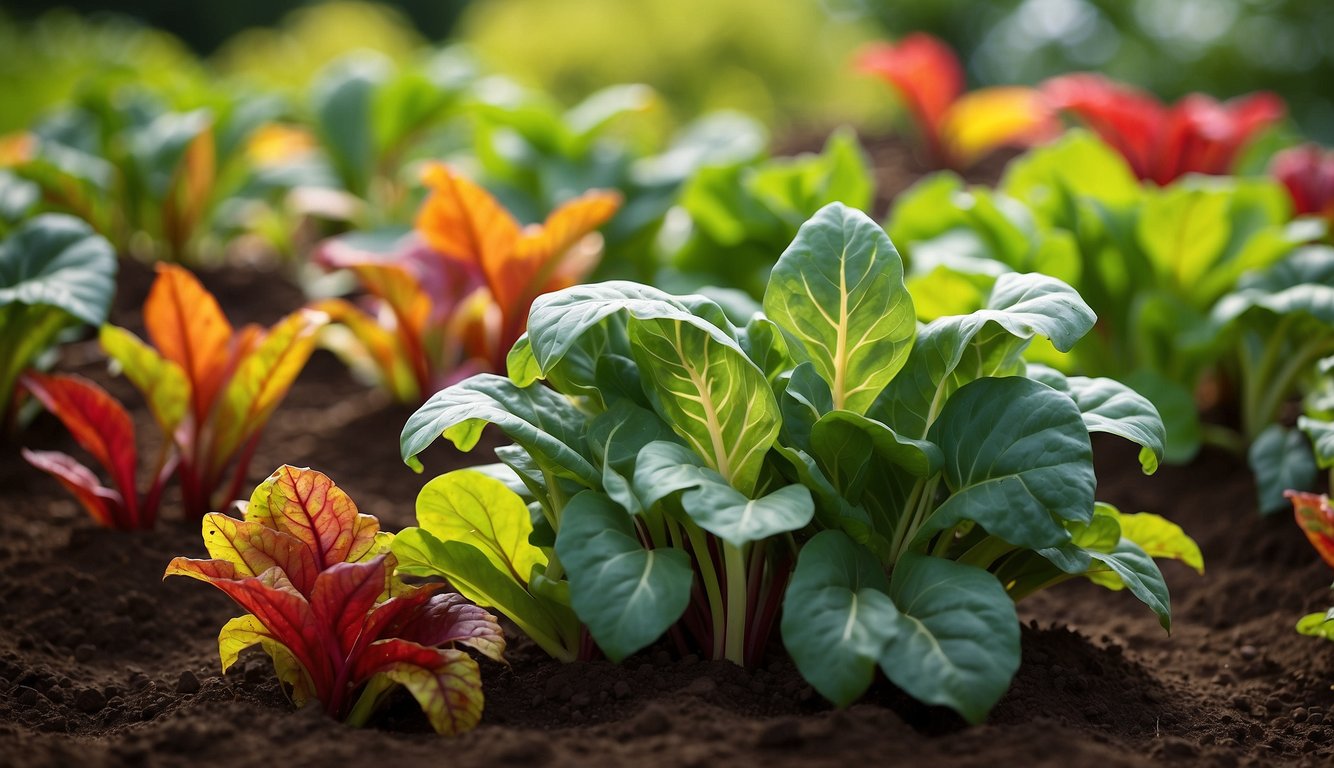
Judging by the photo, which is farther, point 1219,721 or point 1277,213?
point 1277,213

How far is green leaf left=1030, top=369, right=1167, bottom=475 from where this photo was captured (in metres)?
1.81

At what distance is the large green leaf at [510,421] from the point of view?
1700 millimetres

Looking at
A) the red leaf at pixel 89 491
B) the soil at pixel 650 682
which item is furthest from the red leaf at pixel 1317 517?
the red leaf at pixel 89 491

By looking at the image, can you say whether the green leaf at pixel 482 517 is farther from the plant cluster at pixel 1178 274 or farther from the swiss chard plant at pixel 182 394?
the plant cluster at pixel 1178 274

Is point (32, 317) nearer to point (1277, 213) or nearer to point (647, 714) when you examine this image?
point (647, 714)

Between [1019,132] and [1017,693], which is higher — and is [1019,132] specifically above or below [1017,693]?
above

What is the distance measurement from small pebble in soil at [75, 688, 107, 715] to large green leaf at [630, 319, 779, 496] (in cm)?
→ 105

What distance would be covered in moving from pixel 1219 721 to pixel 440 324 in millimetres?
2028

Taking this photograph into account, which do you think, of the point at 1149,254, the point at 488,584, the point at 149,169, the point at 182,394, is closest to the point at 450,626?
the point at 488,584

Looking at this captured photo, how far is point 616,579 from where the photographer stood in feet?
5.33

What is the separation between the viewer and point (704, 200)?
132 inches

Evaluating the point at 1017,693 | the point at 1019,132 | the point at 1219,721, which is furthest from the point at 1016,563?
the point at 1019,132

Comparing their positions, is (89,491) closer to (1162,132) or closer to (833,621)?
(833,621)

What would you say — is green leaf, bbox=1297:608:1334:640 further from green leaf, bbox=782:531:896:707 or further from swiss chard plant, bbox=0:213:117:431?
swiss chard plant, bbox=0:213:117:431
